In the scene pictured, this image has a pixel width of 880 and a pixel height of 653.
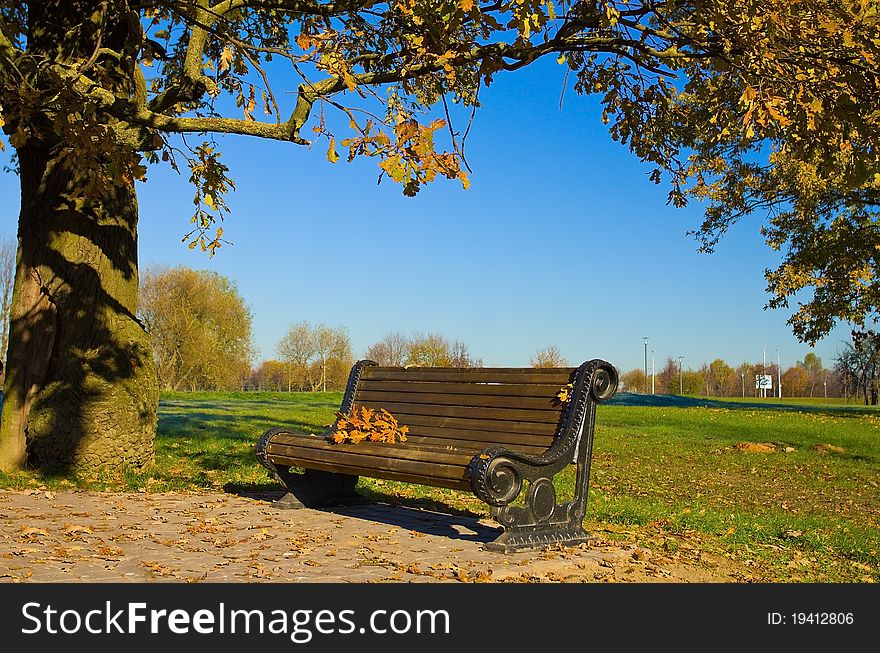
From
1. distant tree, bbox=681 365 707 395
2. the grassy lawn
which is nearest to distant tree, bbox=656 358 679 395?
distant tree, bbox=681 365 707 395

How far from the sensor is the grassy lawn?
6.98 metres

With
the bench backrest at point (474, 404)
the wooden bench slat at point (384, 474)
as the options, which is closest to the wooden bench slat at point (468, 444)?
the bench backrest at point (474, 404)

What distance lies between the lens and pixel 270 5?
930 cm

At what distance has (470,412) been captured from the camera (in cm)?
702

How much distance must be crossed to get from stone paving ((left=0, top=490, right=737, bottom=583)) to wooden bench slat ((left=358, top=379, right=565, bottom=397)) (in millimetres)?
1073

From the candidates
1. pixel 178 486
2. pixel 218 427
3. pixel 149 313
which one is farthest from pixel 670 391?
pixel 178 486

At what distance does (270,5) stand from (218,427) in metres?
9.86

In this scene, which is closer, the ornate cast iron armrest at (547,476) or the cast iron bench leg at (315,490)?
the ornate cast iron armrest at (547,476)

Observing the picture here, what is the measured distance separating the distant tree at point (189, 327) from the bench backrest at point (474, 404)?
1817 inches

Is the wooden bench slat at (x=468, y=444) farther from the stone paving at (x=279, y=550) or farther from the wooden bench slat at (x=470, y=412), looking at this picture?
the stone paving at (x=279, y=550)

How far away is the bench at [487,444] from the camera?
237 inches

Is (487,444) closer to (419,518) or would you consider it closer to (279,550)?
(419,518)

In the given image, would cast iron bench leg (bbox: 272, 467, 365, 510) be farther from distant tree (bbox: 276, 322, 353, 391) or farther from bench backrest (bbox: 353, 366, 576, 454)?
distant tree (bbox: 276, 322, 353, 391)
